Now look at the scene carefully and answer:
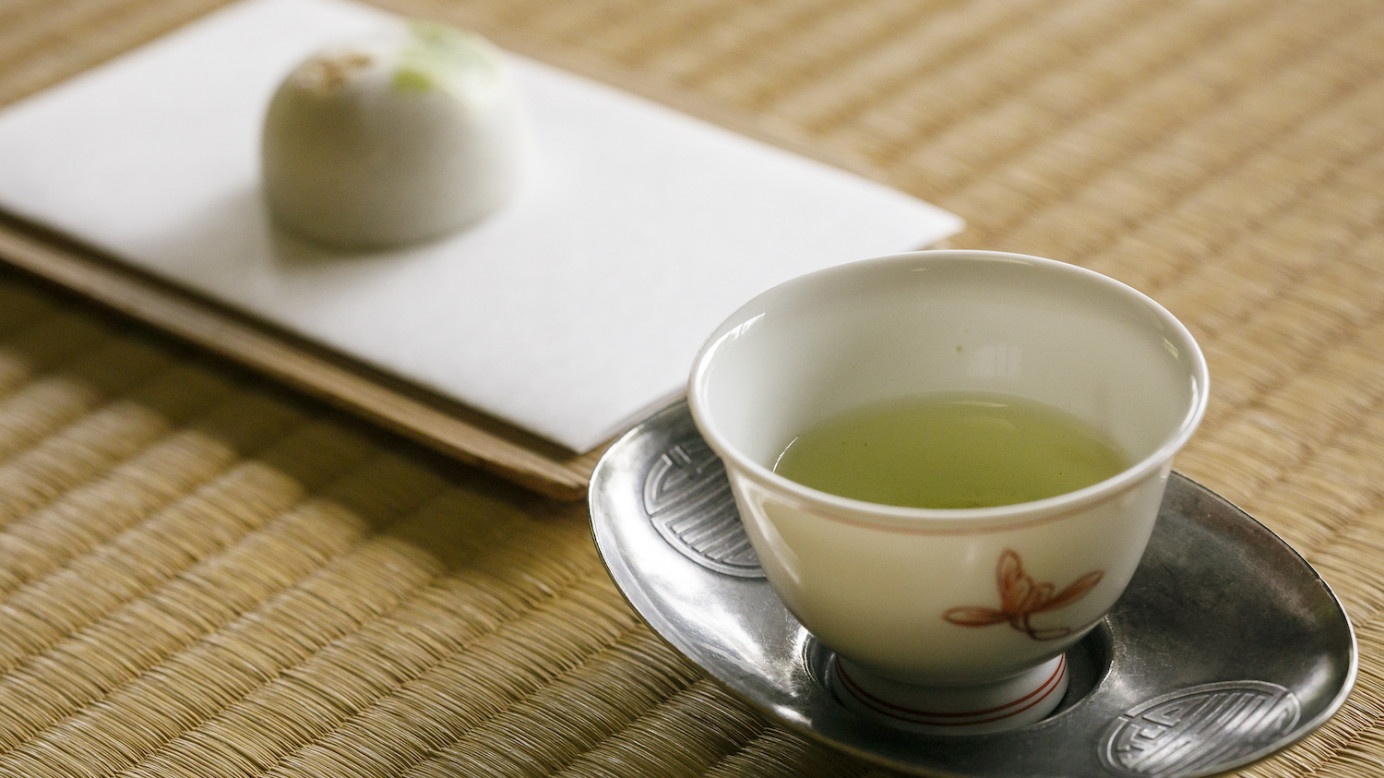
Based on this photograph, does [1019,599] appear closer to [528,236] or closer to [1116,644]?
[1116,644]

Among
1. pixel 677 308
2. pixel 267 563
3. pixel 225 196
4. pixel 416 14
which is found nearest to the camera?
pixel 267 563

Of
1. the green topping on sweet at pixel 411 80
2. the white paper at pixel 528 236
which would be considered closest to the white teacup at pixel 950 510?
the white paper at pixel 528 236

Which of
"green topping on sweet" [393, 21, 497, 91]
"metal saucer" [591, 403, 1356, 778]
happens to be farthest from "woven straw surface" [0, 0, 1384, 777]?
"green topping on sweet" [393, 21, 497, 91]

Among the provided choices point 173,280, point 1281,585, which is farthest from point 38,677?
point 1281,585

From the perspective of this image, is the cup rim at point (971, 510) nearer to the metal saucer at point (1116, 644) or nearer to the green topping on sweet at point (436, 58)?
the metal saucer at point (1116, 644)

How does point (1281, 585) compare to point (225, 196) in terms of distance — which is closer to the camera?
point (1281, 585)

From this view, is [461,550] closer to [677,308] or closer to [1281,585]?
[677,308]

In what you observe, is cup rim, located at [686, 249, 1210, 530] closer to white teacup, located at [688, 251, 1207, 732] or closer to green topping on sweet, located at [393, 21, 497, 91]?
white teacup, located at [688, 251, 1207, 732]

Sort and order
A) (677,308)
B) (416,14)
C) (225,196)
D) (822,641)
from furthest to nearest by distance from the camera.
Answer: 1. (416,14)
2. (225,196)
3. (677,308)
4. (822,641)
